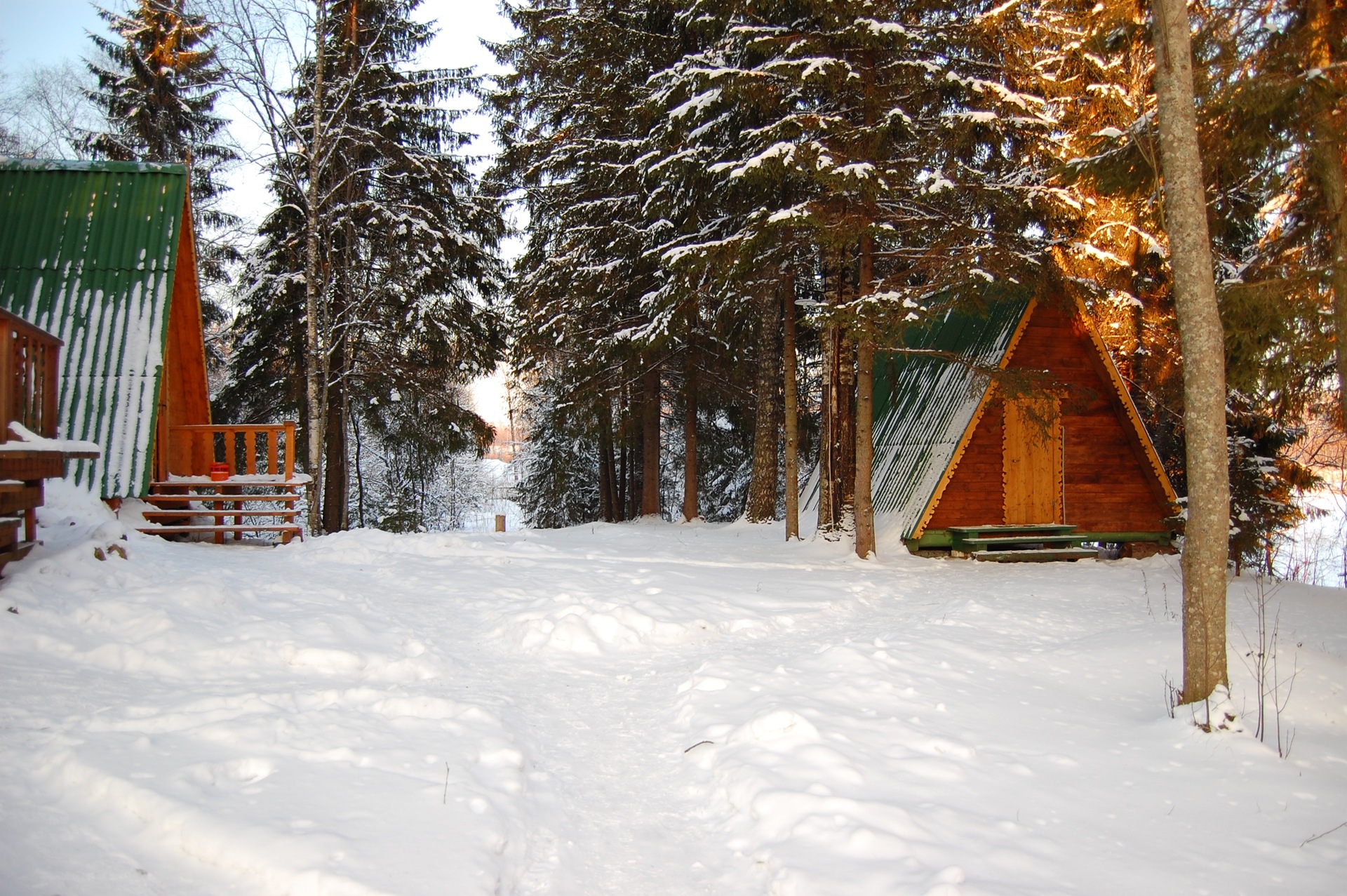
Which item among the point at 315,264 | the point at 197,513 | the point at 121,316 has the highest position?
the point at 315,264

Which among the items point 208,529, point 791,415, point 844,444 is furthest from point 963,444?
point 208,529

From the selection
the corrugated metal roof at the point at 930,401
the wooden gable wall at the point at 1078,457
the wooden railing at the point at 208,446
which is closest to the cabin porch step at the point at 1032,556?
the wooden gable wall at the point at 1078,457

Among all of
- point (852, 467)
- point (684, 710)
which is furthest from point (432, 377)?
point (684, 710)

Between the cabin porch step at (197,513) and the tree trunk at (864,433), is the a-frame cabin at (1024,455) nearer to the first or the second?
the tree trunk at (864,433)

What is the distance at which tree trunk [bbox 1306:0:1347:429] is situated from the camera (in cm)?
799

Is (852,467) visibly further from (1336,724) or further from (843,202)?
(1336,724)

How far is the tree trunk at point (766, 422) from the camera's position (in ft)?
53.3

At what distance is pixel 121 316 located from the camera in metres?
11.0

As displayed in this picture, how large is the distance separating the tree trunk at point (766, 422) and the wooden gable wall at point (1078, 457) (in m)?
4.42

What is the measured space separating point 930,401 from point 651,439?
723cm

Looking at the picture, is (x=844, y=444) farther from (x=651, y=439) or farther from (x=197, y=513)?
→ (x=197, y=513)

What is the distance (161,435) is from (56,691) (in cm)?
867

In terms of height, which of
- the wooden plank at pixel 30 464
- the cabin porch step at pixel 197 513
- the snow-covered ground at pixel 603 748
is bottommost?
the snow-covered ground at pixel 603 748

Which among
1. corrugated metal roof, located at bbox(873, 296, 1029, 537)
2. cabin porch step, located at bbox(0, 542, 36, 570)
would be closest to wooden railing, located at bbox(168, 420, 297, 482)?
cabin porch step, located at bbox(0, 542, 36, 570)
